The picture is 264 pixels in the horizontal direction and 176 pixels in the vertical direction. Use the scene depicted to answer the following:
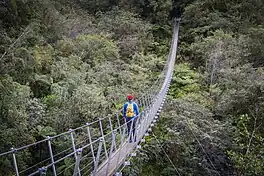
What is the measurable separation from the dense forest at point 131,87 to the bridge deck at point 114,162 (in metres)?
2.06

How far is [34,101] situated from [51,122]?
55cm

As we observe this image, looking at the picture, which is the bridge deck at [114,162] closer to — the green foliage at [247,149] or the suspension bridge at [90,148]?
the suspension bridge at [90,148]

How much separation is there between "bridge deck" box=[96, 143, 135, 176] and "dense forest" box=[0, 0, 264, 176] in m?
2.06

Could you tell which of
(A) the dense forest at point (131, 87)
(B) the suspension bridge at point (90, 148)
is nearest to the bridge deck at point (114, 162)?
(B) the suspension bridge at point (90, 148)

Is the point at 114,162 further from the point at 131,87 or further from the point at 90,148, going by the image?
the point at 131,87

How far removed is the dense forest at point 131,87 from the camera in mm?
6535

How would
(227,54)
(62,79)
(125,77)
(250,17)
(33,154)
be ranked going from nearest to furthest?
(33,154) < (62,79) < (125,77) < (227,54) < (250,17)

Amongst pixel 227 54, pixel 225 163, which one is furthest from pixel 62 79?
pixel 227 54

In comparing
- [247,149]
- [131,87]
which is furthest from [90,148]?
[247,149]

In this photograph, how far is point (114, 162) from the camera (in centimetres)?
411

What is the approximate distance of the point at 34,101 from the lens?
6617 mm

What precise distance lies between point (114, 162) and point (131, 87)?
5084mm

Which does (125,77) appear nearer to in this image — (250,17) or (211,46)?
(211,46)

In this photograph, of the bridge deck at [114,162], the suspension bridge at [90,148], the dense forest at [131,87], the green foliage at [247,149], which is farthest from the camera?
the green foliage at [247,149]
